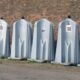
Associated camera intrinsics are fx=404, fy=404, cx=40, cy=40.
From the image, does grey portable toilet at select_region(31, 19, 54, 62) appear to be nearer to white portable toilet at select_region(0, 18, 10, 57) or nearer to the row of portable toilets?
the row of portable toilets

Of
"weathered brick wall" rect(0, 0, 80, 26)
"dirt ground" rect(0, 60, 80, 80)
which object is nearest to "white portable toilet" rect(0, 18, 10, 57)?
"dirt ground" rect(0, 60, 80, 80)

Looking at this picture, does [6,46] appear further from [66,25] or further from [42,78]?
[42,78]

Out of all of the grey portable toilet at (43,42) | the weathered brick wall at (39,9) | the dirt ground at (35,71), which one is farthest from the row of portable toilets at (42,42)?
the weathered brick wall at (39,9)

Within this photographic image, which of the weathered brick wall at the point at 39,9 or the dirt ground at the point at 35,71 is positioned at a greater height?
the weathered brick wall at the point at 39,9

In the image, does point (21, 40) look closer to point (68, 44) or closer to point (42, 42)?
point (42, 42)

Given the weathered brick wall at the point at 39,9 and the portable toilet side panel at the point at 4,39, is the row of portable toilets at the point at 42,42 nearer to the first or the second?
the portable toilet side panel at the point at 4,39

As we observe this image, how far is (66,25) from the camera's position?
12.6 m

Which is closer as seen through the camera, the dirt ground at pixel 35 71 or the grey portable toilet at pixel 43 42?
the dirt ground at pixel 35 71


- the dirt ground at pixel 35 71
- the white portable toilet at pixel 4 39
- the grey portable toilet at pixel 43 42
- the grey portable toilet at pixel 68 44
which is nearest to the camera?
the dirt ground at pixel 35 71

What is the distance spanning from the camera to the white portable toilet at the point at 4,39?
45.6 feet

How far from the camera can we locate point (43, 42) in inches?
509

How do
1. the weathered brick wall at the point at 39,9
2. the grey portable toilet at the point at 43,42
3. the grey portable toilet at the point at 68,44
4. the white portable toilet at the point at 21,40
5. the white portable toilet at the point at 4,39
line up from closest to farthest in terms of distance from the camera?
the grey portable toilet at the point at 68,44
the grey portable toilet at the point at 43,42
the white portable toilet at the point at 21,40
the weathered brick wall at the point at 39,9
the white portable toilet at the point at 4,39

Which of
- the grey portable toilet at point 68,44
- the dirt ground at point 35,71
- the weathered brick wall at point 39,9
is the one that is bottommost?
Result: the dirt ground at point 35,71

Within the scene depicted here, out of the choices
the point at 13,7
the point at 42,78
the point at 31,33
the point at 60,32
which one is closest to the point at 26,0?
the point at 13,7
